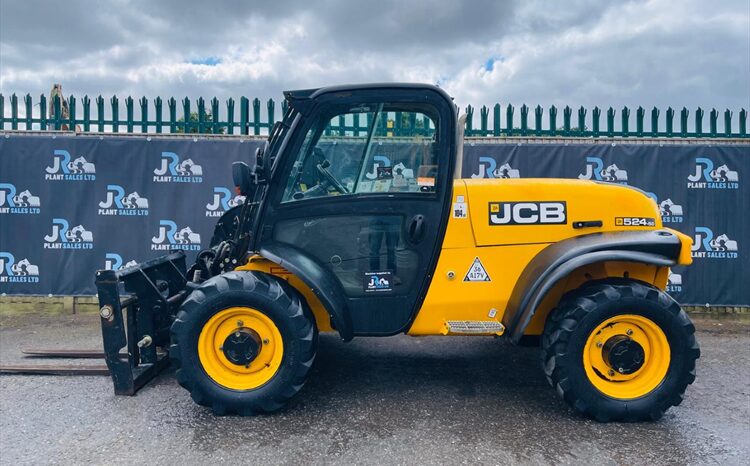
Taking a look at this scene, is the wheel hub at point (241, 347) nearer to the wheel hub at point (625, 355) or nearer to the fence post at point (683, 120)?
the wheel hub at point (625, 355)

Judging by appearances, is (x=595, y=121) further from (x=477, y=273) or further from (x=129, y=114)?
(x=129, y=114)

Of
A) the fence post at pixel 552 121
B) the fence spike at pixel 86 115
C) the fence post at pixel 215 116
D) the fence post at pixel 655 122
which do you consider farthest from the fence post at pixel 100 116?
the fence post at pixel 655 122

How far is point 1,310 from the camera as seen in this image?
23.0 ft

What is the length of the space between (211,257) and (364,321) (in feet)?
5.33

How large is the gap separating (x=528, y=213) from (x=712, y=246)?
4.09 metres

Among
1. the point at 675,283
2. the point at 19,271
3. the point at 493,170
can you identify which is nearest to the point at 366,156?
the point at 493,170

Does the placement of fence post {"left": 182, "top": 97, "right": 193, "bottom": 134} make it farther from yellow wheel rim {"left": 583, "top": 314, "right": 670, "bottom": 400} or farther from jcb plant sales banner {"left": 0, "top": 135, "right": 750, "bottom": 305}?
yellow wheel rim {"left": 583, "top": 314, "right": 670, "bottom": 400}

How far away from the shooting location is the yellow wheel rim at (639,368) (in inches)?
147

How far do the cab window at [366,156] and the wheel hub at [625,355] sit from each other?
64.1 inches

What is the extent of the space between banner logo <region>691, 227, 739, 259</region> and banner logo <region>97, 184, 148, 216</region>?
682 cm

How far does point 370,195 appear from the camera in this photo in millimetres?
3889

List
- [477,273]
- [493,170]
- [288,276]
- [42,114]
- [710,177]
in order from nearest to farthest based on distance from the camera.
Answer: [477,273] < [288,276] < [710,177] < [493,170] < [42,114]

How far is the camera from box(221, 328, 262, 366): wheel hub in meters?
3.80

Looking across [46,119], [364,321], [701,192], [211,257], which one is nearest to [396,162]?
[364,321]
